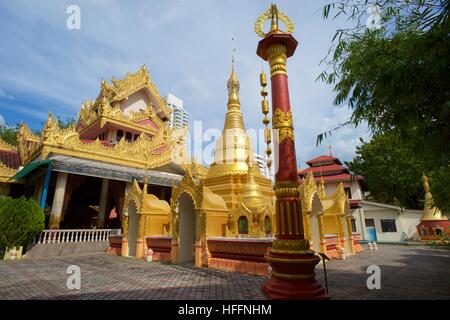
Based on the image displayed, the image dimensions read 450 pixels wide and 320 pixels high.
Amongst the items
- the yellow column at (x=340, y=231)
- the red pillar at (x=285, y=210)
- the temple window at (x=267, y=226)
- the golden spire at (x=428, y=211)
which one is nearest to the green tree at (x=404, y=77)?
the red pillar at (x=285, y=210)

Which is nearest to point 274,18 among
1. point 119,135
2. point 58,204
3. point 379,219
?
point 58,204

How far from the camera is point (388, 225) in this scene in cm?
2386

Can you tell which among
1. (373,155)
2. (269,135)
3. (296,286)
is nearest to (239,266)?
(296,286)

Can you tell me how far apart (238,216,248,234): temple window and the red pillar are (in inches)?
195

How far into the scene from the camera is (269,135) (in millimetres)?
7008

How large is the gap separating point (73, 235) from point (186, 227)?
26.5 feet

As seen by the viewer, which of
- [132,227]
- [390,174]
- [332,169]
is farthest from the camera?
[332,169]

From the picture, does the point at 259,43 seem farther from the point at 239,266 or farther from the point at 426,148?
the point at 239,266

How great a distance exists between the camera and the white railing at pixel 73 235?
44.0 feet

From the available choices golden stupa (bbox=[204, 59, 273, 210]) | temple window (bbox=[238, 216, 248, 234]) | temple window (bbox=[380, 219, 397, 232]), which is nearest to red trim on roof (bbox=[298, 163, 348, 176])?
temple window (bbox=[380, 219, 397, 232])

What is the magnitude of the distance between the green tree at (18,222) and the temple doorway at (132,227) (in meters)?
4.23

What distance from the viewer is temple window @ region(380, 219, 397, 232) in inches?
932

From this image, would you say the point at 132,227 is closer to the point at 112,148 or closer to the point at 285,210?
the point at 112,148

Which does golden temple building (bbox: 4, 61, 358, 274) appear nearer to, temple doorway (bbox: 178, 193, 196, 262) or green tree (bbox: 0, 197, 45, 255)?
temple doorway (bbox: 178, 193, 196, 262)
